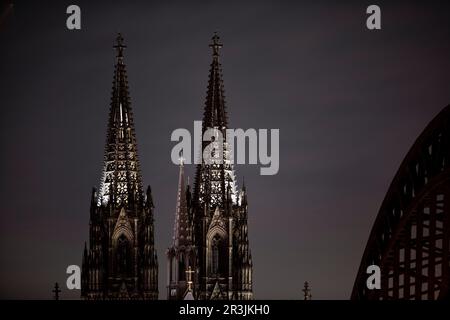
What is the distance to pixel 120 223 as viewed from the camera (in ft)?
117

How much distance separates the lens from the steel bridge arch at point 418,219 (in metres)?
12.7

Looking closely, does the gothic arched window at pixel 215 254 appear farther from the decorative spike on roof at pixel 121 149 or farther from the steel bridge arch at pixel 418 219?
the steel bridge arch at pixel 418 219

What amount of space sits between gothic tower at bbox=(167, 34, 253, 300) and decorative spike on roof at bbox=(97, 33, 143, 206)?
114 cm

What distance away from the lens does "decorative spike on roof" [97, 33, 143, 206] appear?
3522 cm

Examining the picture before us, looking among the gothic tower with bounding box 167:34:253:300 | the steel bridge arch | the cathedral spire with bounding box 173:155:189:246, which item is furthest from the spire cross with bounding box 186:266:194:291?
the steel bridge arch

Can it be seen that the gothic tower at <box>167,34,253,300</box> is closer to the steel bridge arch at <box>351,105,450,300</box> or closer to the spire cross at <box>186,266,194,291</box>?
the spire cross at <box>186,266,194,291</box>

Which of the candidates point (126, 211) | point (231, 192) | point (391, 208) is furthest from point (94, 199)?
point (391, 208)

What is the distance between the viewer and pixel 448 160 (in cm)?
1265
